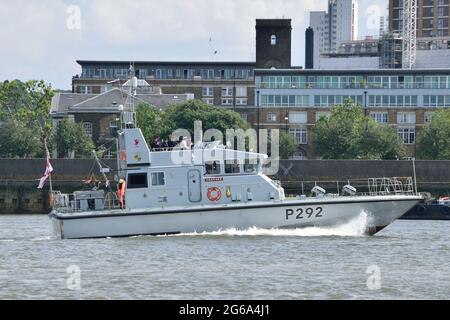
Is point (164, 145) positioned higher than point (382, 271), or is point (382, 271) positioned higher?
point (164, 145)

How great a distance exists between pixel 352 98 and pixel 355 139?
2102cm

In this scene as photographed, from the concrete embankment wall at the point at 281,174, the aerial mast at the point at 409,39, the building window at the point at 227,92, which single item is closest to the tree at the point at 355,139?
the concrete embankment wall at the point at 281,174

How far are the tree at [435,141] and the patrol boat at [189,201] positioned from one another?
56.4 m

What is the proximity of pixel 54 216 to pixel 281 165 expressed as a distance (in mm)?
39857

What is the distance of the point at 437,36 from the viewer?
18562 centimetres

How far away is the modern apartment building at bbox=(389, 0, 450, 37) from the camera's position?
616ft

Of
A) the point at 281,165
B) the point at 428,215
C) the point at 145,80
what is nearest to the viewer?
the point at 428,215

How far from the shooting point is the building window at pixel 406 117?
5064 inches

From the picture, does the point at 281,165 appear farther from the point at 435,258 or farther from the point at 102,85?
the point at 102,85

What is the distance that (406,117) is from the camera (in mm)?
128875

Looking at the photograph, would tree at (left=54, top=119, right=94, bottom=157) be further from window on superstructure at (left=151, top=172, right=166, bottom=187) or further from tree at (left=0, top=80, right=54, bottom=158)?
window on superstructure at (left=151, top=172, right=166, bottom=187)

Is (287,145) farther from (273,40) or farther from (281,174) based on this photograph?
(273,40)

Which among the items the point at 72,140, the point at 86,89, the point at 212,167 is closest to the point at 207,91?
the point at 86,89

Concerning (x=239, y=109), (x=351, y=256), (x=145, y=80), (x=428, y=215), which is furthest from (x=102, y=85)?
(x=351, y=256)
